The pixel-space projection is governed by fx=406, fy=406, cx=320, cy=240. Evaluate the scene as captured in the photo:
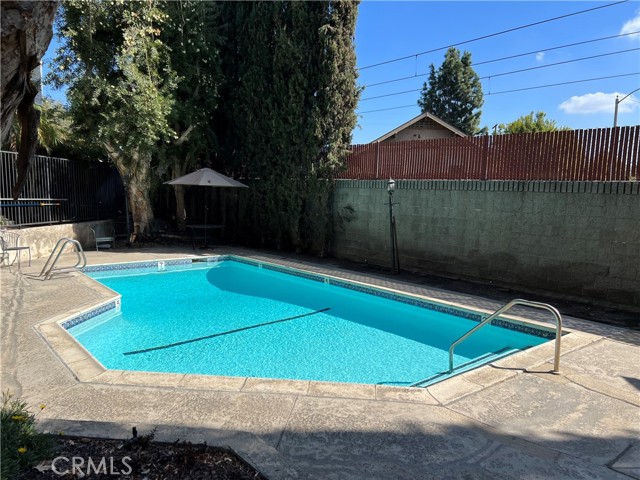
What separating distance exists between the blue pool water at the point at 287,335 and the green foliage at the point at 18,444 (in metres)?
2.76

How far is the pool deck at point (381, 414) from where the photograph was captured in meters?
2.58

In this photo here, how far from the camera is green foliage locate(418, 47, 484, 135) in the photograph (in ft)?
122

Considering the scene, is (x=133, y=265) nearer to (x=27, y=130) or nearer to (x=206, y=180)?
(x=206, y=180)

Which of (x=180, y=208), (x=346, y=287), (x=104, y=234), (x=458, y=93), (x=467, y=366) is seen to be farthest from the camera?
(x=458, y=93)

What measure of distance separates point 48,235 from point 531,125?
3328 centimetres

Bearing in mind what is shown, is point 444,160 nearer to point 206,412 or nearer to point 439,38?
point 206,412

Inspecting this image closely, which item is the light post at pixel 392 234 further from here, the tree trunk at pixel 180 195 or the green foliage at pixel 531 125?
the green foliage at pixel 531 125

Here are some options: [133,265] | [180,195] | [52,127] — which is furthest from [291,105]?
[52,127]

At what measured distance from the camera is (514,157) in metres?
8.09

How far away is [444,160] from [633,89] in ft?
43.2

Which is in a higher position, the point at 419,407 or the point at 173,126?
the point at 173,126


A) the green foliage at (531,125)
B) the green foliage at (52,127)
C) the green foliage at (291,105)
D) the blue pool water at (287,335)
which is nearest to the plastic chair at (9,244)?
the blue pool water at (287,335)

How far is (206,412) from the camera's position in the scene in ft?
10.4

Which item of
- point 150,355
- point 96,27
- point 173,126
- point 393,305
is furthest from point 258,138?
point 150,355
